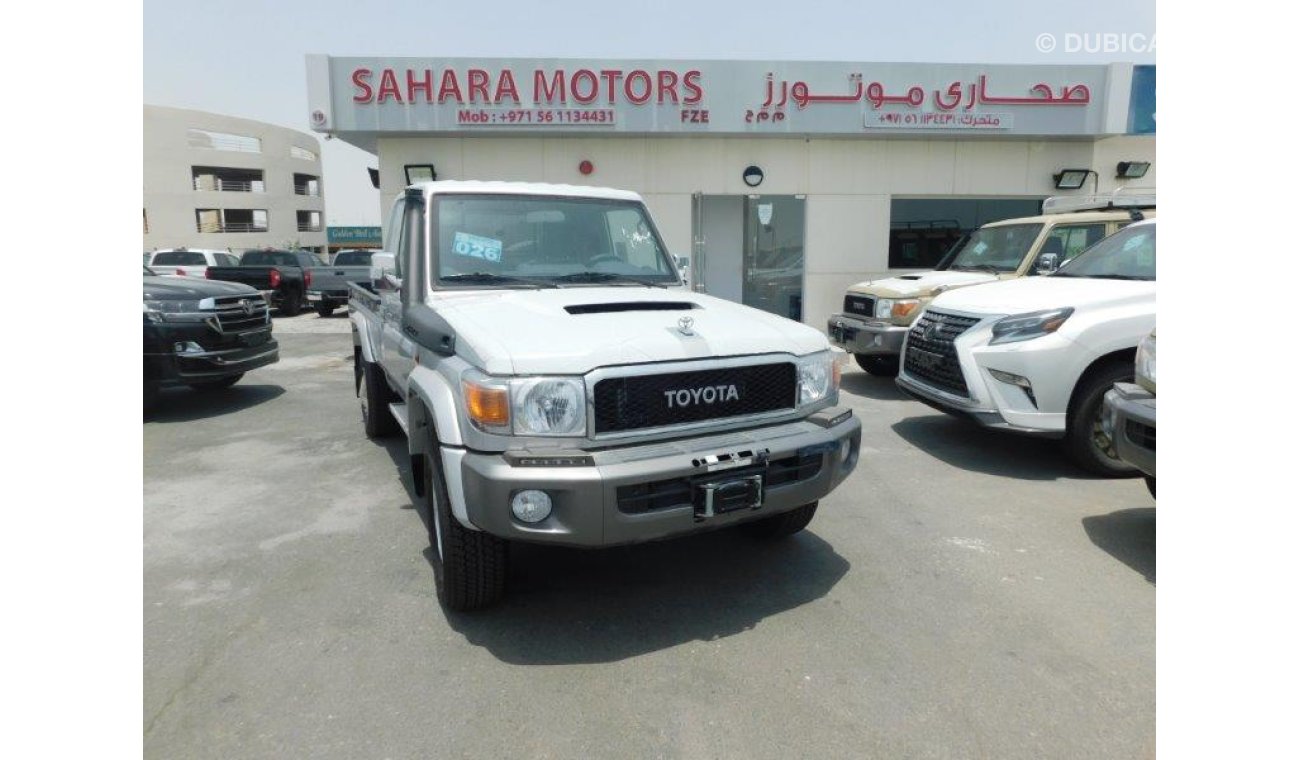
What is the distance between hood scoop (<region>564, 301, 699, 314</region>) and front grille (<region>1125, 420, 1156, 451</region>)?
2.43 metres

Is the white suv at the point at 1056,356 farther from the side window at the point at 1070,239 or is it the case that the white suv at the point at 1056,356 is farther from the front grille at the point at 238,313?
the front grille at the point at 238,313

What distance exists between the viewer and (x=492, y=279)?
4.00 meters

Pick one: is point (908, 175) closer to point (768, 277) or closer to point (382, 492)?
point (768, 277)

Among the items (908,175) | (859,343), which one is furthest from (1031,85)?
(859,343)

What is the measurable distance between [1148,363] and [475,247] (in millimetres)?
3833

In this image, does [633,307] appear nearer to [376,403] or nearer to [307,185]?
[376,403]

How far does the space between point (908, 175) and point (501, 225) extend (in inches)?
409

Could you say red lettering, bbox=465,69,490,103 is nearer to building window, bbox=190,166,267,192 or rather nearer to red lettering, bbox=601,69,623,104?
red lettering, bbox=601,69,623,104

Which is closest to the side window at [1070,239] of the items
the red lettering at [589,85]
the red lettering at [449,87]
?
the red lettering at [589,85]

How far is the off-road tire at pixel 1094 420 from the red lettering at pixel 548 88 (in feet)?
30.3

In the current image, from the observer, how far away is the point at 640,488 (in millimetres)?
2812

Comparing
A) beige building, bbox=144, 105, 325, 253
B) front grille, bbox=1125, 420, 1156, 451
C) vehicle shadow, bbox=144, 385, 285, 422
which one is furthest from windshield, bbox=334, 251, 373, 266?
beige building, bbox=144, 105, 325, 253

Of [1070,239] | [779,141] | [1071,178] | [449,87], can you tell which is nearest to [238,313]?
[449,87]

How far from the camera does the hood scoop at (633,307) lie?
3479 mm
